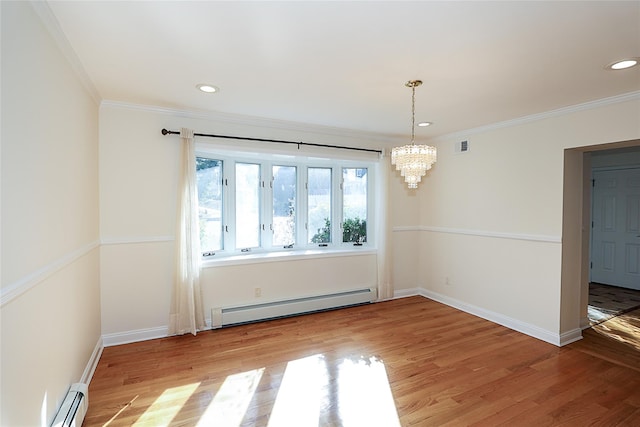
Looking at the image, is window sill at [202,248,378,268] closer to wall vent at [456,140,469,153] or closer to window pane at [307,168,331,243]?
window pane at [307,168,331,243]

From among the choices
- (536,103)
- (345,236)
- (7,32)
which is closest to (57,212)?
(7,32)

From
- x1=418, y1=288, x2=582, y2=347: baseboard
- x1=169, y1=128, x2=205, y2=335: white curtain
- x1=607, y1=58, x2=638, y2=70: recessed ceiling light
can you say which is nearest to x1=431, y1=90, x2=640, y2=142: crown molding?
x1=607, y1=58, x2=638, y2=70: recessed ceiling light

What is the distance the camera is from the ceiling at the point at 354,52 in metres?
1.61

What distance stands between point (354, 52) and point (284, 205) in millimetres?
2634

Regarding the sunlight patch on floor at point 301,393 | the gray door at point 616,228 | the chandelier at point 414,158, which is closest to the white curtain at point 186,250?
the sunlight patch on floor at point 301,393

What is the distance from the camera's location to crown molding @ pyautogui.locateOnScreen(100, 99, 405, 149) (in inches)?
125

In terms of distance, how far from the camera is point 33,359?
147 cm

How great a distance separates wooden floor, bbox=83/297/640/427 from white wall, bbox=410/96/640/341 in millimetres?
435

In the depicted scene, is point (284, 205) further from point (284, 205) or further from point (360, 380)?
point (360, 380)

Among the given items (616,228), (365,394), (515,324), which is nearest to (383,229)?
(515,324)

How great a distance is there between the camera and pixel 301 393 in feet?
7.78

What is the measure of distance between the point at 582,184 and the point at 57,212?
4746mm

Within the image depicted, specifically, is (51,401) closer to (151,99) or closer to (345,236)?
(151,99)

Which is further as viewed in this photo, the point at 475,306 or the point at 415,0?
the point at 475,306
